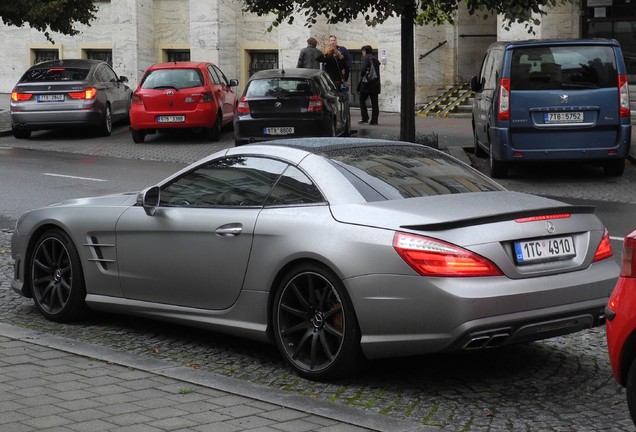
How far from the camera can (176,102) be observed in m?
23.5

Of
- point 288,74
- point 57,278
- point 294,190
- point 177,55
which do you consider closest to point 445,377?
point 294,190

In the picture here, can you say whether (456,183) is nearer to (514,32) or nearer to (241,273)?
(241,273)

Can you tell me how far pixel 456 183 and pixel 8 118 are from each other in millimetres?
22970

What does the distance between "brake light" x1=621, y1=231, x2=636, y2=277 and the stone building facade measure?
22.8 metres

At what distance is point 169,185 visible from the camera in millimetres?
8227

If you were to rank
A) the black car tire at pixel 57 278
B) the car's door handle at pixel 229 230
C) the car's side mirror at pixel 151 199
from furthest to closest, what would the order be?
the black car tire at pixel 57 278 → the car's side mirror at pixel 151 199 → the car's door handle at pixel 229 230

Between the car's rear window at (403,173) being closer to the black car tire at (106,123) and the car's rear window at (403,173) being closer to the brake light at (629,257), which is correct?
the brake light at (629,257)

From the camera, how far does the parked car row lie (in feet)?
68.7

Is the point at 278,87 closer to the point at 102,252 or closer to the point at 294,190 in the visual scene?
the point at 102,252

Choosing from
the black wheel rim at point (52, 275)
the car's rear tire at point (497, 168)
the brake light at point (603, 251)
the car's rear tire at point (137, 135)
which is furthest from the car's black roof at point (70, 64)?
the brake light at point (603, 251)

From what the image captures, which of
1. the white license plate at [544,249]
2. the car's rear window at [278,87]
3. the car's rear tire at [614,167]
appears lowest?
the car's rear tire at [614,167]

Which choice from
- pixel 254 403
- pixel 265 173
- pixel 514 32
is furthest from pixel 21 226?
pixel 514 32

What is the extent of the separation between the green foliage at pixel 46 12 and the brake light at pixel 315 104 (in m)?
7.50

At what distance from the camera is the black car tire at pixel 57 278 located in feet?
28.3
